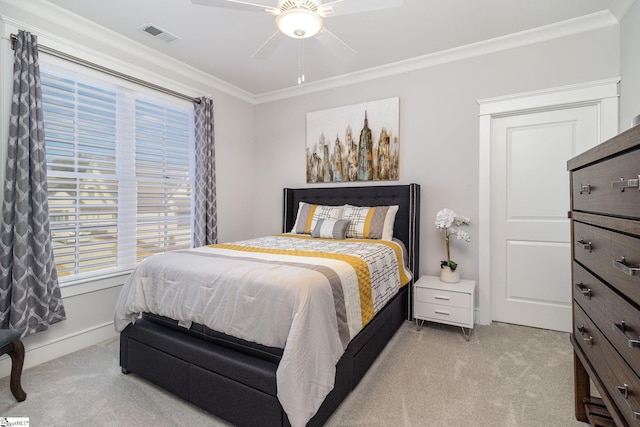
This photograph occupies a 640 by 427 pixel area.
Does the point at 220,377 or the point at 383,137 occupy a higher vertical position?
the point at 383,137

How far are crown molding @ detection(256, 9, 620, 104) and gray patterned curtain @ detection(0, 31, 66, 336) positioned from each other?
8.75ft

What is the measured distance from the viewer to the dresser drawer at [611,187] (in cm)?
89

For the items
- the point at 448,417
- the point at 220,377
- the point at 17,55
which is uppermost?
the point at 17,55

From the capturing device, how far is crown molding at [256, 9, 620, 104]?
257 centimetres

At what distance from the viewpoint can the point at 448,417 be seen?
1.68m

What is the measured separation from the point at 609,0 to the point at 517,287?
246cm

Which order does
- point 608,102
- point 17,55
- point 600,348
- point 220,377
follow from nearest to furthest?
point 600,348 < point 220,377 < point 17,55 < point 608,102

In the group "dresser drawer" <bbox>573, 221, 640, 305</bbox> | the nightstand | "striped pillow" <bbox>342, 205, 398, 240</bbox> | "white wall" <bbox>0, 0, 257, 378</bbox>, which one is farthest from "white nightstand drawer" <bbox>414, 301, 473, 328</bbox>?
"white wall" <bbox>0, 0, 257, 378</bbox>

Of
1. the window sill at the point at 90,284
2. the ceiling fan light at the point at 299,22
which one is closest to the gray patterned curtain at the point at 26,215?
the window sill at the point at 90,284

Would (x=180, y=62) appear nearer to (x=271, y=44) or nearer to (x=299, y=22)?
(x=271, y=44)

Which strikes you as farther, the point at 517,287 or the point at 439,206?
the point at 439,206

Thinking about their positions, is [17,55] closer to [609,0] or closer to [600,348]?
[600,348]

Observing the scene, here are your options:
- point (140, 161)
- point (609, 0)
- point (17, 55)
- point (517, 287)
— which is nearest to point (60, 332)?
point (140, 161)

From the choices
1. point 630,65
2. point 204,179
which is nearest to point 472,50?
point 630,65
